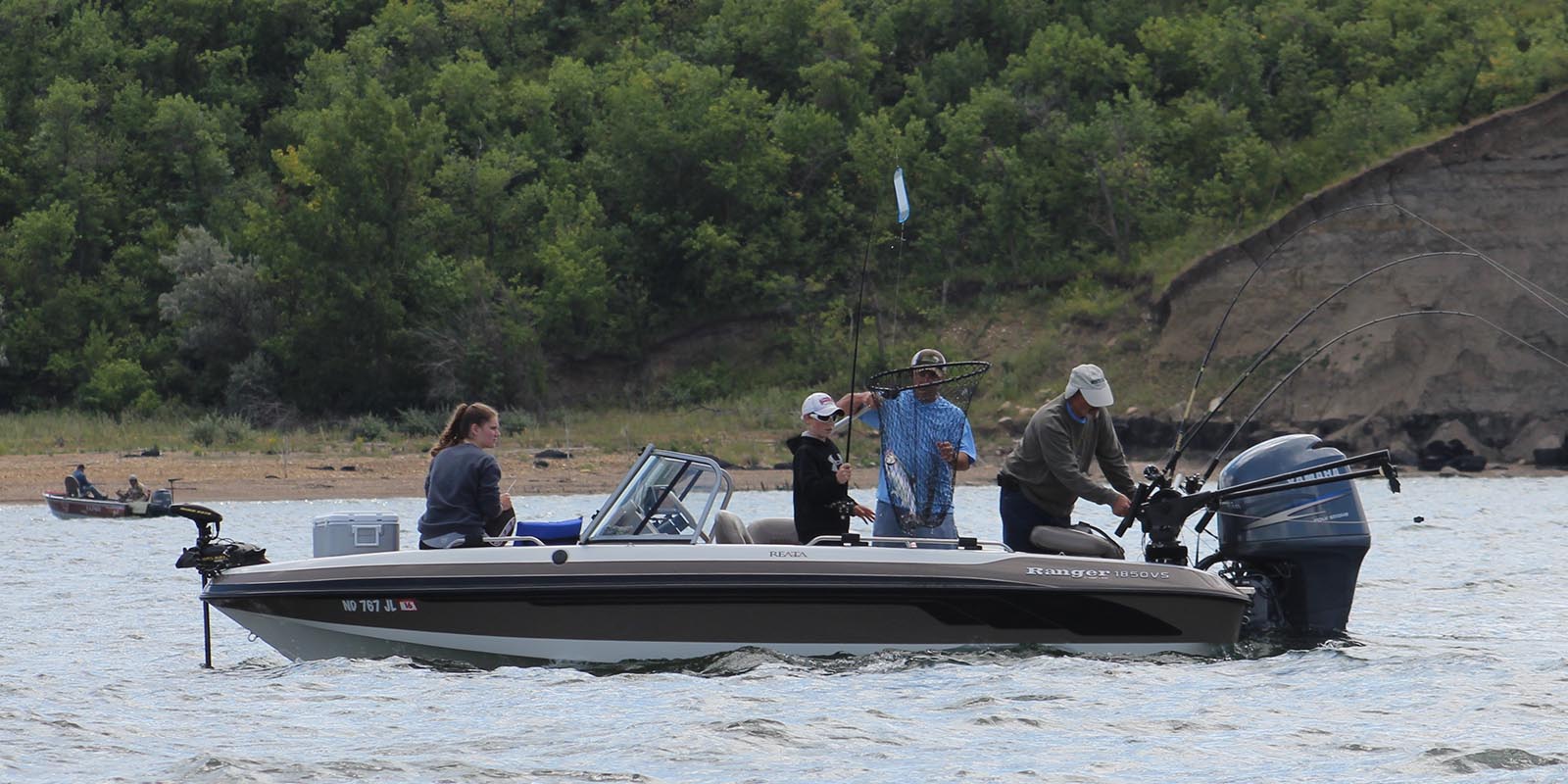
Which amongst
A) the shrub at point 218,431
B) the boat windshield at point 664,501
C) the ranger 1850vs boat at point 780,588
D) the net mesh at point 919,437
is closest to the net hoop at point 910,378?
the net mesh at point 919,437

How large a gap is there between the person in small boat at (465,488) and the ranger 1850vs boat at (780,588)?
256 millimetres

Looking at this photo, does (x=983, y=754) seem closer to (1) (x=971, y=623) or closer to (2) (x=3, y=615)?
(1) (x=971, y=623)

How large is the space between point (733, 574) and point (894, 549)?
88 centimetres

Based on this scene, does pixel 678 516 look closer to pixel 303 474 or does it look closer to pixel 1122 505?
pixel 1122 505

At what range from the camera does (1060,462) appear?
9953mm

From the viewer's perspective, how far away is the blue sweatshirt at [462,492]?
10000mm

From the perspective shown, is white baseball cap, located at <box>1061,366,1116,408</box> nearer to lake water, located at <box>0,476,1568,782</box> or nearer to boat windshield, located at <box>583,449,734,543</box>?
lake water, located at <box>0,476,1568,782</box>

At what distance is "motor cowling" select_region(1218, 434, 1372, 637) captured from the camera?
10055mm

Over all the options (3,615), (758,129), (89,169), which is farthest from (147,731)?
(89,169)

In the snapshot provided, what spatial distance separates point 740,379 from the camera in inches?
1969

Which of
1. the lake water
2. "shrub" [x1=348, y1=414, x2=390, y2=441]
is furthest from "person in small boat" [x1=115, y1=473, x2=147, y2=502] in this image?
the lake water

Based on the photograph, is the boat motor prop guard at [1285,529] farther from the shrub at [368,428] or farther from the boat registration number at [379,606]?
the shrub at [368,428]

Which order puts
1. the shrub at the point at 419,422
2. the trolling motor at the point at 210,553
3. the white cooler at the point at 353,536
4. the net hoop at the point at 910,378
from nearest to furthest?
1. the net hoop at the point at 910,378
2. the trolling motor at the point at 210,553
3. the white cooler at the point at 353,536
4. the shrub at the point at 419,422

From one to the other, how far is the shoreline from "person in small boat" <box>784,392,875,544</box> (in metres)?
23.7
